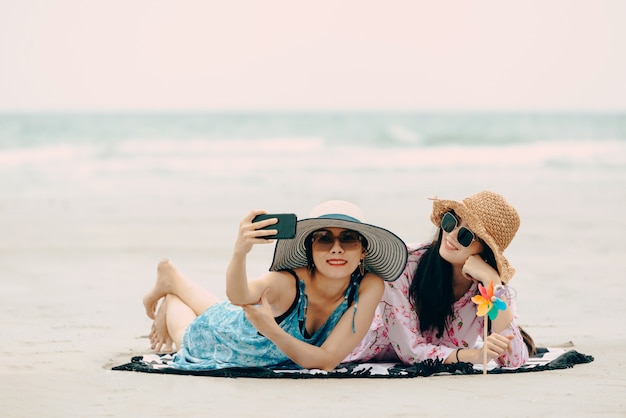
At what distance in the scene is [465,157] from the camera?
3000 cm

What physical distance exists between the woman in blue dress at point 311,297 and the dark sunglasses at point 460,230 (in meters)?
0.27

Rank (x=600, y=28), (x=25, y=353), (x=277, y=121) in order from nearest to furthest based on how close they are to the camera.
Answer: (x=25, y=353) < (x=277, y=121) < (x=600, y=28)

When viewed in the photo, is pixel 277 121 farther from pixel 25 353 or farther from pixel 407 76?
pixel 25 353

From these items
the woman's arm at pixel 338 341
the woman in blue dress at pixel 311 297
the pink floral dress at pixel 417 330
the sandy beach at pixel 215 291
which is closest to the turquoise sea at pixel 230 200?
the sandy beach at pixel 215 291

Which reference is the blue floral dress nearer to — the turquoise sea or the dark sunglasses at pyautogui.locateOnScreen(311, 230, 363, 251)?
the dark sunglasses at pyautogui.locateOnScreen(311, 230, 363, 251)

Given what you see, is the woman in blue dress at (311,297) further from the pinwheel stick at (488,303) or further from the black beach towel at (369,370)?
the pinwheel stick at (488,303)

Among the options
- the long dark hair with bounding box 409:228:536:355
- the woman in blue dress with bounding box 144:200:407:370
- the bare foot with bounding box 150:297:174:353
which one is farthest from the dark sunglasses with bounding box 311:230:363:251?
the bare foot with bounding box 150:297:174:353

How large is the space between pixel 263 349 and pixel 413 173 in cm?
1840

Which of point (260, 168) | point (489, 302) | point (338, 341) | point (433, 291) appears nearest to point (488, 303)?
point (489, 302)

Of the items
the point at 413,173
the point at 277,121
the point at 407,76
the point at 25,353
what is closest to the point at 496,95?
the point at 407,76

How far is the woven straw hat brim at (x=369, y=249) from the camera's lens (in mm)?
5164

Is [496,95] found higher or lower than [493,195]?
higher

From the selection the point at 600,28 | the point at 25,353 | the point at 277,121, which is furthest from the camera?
the point at 600,28

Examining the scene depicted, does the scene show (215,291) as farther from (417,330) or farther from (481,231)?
(481,231)
